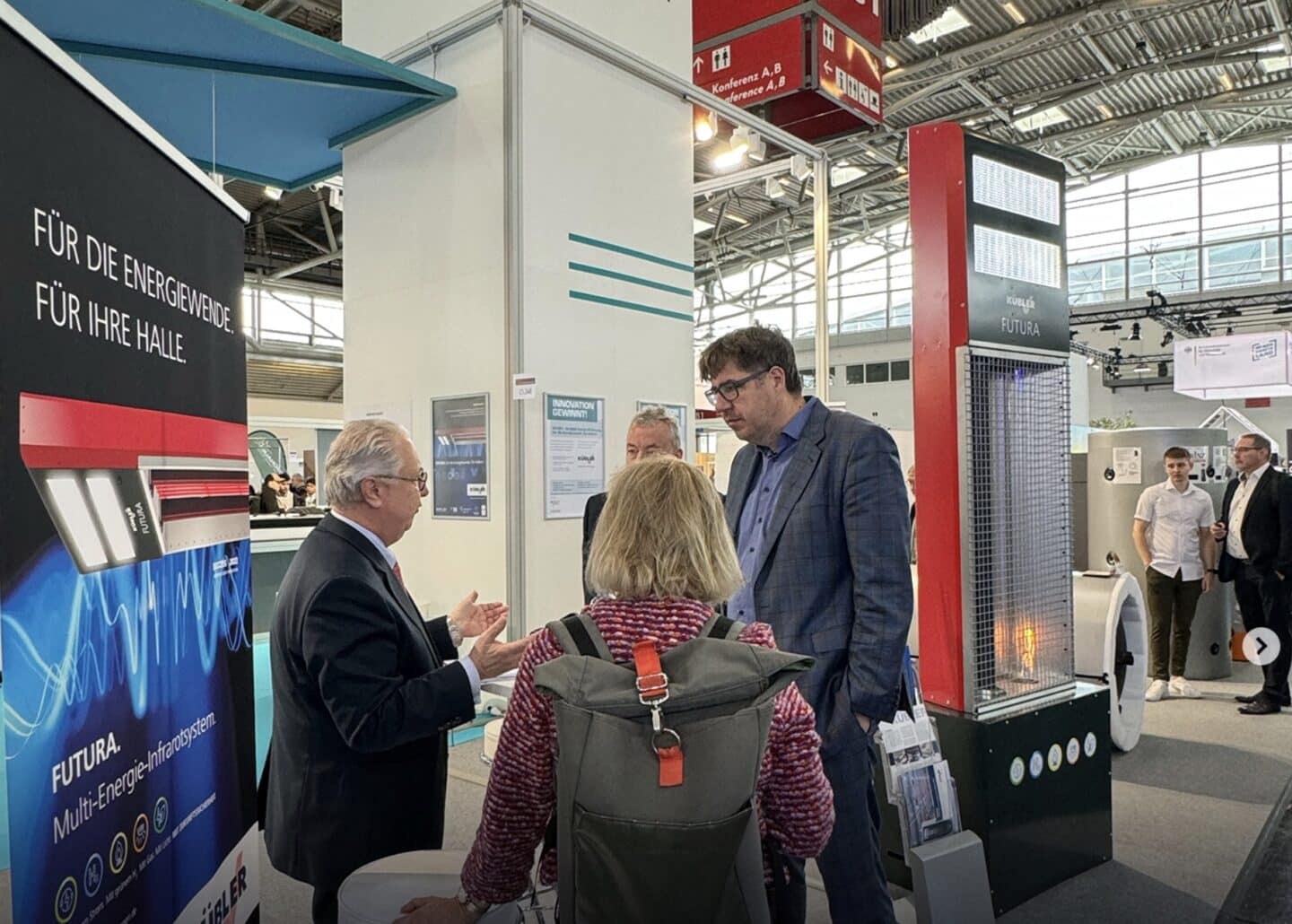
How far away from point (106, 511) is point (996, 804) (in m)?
2.63

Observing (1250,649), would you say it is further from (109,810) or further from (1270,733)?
(109,810)

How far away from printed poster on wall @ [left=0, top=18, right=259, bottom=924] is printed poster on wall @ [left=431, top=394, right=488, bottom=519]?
2.26 metres

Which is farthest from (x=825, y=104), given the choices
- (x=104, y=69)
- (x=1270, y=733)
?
(x=1270, y=733)

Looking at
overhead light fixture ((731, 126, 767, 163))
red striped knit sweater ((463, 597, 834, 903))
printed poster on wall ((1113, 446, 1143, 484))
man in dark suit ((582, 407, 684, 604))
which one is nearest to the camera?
red striped knit sweater ((463, 597, 834, 903))

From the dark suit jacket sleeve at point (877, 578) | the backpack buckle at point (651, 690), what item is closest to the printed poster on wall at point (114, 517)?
the backpack buckle at point (651, 690)

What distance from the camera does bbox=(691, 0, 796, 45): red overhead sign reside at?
5.87 m

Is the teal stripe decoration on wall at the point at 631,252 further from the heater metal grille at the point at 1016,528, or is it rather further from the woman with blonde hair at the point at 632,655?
the woman with blonde hair at the point at 632,655

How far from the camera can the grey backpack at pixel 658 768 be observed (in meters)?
1.21

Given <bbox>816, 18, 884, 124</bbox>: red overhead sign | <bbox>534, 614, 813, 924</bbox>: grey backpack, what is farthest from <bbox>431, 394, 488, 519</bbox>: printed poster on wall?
<bbox>816, 18, 884, 124</bbox>: red overhead sign

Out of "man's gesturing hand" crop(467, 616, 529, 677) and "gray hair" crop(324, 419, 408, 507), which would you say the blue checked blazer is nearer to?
"man's gesturing hand" crop(467, 616, 529, 677)

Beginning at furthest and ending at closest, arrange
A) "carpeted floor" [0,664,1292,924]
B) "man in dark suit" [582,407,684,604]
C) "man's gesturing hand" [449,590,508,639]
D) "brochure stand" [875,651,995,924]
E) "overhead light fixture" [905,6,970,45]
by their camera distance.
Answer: "overhead light fixture" [905,6,970,45]
"man in dark suit" [582,407,684,604]
"carpeted floor" [0,664,1292,924]
"brochure stand" [875,651,995,924]
"man's gesturing hand" [449,590,508,639]

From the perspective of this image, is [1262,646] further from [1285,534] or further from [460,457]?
[460,457]

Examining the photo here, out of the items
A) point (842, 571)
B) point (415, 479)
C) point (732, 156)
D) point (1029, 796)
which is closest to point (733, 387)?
point (842, 571)

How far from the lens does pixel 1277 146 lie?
1537 cm
